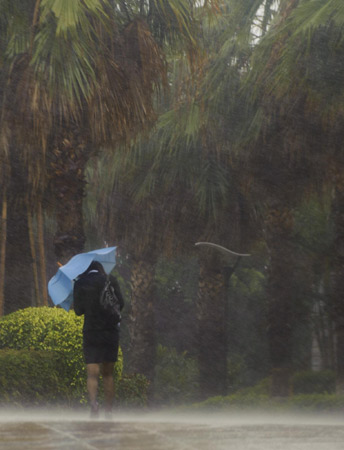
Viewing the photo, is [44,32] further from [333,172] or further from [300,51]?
[333,172]

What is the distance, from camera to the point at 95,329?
8.62m

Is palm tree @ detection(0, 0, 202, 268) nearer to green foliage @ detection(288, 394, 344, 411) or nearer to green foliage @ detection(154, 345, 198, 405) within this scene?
green foliage @ detection(288, 394, 344, 411)

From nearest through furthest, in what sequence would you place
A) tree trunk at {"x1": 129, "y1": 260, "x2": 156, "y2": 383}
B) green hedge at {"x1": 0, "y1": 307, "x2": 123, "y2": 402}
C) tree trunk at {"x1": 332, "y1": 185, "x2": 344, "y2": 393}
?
green hedge at {"x1": 0, "y1": 307, "x2": 123, "y2": 402}, tree trunk at {"x1": 332, "y1": 185, "x2": 344, "y2": 393}, tree trunk at {"x1": 129, "y1": 260, "x2": 156, "y2": 383}

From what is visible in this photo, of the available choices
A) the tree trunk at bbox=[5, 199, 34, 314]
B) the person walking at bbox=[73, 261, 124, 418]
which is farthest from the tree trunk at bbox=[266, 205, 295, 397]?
the person walking at bbox=[73, 261, 124, 418]

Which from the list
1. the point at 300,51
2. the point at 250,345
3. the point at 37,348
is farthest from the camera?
the point at 250,345

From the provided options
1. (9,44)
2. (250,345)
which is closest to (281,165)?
(9,44)

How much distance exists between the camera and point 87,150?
13266 millimetres

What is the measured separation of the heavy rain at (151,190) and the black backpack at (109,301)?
20 mm

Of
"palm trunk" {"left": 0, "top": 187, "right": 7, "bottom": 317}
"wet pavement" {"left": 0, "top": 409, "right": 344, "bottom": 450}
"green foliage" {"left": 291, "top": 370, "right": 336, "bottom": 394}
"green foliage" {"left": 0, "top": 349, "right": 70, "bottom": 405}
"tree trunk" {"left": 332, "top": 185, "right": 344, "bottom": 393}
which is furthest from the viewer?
"green foliage" {"left": 291, "top": 370, "right": 336, "bottom": 394}

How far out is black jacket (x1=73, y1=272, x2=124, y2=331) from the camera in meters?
Answer: 8.60

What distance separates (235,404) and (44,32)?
7.88 metres

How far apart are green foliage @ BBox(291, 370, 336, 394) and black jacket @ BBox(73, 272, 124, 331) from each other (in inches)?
528

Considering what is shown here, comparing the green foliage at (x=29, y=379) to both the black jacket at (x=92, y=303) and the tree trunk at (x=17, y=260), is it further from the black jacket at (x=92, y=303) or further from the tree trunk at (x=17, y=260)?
the tree trunk at (x=17, y=260)

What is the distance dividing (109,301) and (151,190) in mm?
11154
